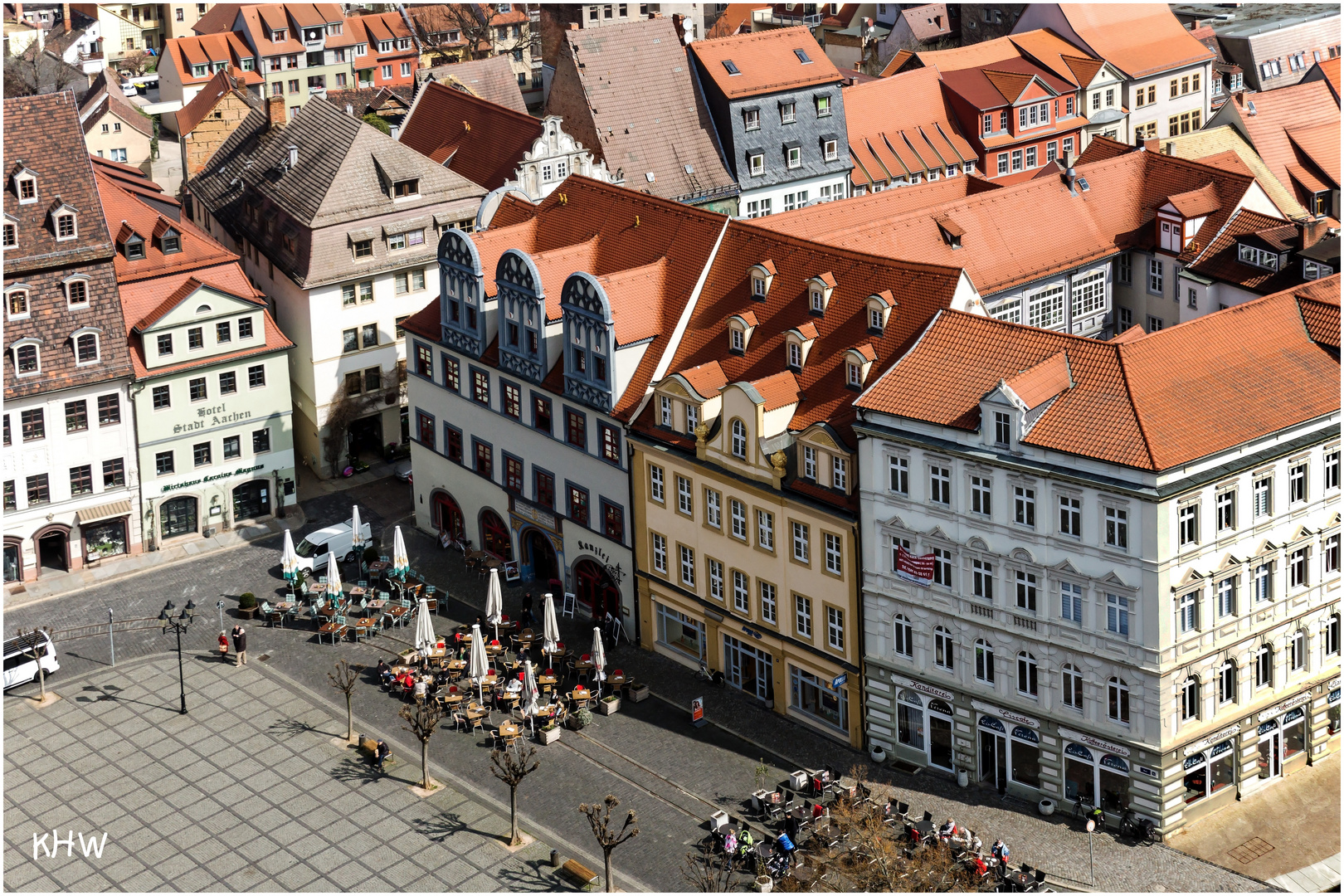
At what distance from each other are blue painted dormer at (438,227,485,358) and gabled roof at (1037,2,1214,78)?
209 feet

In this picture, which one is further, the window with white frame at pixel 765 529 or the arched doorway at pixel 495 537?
the arched doorway at pixel 495 537

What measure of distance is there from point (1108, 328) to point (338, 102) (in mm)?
85466

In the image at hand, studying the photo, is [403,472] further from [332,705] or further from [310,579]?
[332,705]

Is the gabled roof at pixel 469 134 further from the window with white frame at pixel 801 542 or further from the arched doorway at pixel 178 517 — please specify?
the window with white frame at pixel 801 542

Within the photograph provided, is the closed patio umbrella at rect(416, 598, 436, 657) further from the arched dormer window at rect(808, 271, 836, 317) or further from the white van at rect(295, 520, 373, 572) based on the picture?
the arched dormer window at rect(808, 271, 836, 317)

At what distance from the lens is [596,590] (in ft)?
353

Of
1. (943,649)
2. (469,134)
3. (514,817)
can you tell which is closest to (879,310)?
(943,649)

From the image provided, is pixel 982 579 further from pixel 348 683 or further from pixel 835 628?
pixel 348 683

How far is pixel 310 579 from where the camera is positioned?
11244 centimetres

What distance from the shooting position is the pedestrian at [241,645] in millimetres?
103562

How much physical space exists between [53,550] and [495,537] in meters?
24.2

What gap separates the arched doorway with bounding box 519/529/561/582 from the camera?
11106cm

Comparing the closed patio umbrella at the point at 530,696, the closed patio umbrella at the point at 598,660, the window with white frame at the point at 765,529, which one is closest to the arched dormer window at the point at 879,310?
the window with white frame at the point at 765,529

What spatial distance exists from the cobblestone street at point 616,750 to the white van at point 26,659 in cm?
73
